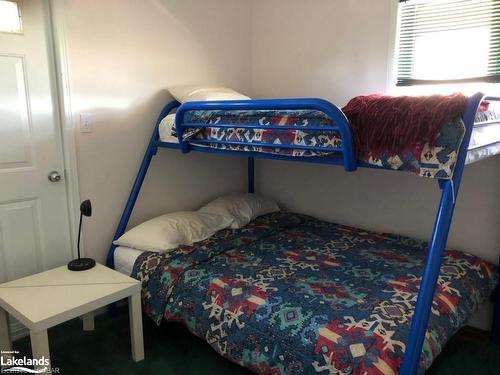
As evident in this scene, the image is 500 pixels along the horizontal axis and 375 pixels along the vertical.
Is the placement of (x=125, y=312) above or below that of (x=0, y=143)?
below

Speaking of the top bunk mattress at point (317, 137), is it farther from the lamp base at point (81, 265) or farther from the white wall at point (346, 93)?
the lamp base at point (81, 265)

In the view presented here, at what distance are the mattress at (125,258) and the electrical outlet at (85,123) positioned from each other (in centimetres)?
71

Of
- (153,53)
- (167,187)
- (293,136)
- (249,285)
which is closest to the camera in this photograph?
(293,136)

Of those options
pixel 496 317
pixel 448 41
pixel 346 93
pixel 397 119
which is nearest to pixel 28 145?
pixel 397 119

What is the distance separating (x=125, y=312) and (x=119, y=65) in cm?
151

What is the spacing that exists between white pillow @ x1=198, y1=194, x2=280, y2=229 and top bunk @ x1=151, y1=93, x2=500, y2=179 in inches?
28.5

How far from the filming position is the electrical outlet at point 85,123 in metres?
2.26

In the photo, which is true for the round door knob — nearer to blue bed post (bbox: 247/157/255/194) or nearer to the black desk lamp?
the black desk lamp

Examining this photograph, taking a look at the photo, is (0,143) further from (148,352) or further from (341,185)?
(341,185)

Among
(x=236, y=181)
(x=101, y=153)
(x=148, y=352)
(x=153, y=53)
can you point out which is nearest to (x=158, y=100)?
(x=153, y=53)

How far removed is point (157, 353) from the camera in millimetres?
2092

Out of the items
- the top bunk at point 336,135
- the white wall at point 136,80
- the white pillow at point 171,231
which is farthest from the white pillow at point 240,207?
the top bunk at point 336,135

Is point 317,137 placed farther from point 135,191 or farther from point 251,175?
point 251,175

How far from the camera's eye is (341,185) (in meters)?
2.83
